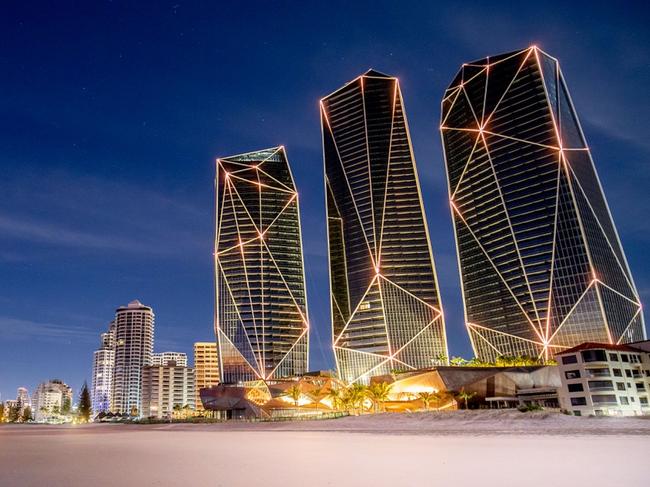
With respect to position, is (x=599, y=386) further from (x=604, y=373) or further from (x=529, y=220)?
(x=529, y=220)

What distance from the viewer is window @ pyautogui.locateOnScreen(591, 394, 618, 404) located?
262ft

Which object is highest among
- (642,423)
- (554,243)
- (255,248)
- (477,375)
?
(255,248)

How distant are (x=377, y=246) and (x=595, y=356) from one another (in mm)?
91670

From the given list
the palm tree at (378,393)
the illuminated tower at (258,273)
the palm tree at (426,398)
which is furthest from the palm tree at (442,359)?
the palm tree at (426,398)

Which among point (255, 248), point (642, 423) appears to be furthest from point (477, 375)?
point (255, 248)

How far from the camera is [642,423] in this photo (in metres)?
43.2

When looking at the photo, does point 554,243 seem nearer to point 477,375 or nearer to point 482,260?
point 482,260

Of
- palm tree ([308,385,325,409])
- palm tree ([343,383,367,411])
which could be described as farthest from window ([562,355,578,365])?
palm tree ([308,385,325,409])

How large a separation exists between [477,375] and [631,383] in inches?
1039

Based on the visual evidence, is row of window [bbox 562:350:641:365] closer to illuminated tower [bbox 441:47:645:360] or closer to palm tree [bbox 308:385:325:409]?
illuminated tower [bbox 441:47:645:360]

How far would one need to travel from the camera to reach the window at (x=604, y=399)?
80.0 m

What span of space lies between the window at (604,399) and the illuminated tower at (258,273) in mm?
104719

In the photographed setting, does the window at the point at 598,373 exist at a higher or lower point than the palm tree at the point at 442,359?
lower

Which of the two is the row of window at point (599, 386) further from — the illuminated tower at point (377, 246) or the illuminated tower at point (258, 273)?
the illuminated tower at point (258, 273)
